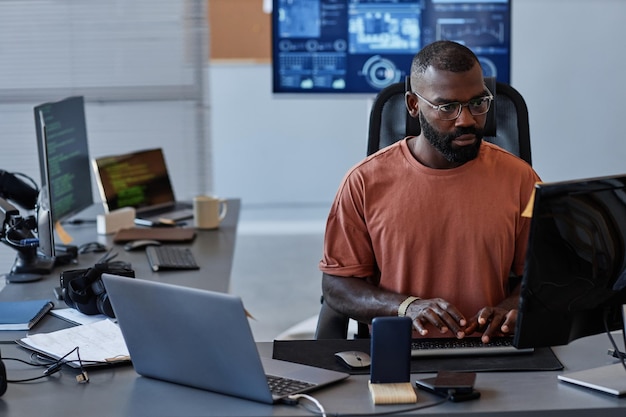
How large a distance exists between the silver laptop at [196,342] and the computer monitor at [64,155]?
3.35 ft

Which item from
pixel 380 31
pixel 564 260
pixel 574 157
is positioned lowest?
pixel 574 157

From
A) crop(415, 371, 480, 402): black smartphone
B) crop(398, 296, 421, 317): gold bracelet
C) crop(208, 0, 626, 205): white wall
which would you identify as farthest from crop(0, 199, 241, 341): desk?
crop(208, 0, 626, 205): white wall

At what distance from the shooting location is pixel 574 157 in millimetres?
5527

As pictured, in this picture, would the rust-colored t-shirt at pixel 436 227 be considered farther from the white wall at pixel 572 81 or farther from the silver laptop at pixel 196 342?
the white wall at pixel 572 81

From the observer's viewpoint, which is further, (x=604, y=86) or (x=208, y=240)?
(x=604, y=86)

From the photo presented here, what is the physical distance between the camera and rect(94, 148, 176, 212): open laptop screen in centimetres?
361

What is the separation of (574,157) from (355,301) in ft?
11.3

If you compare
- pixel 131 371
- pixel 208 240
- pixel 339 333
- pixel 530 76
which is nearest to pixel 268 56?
pixel 530 76

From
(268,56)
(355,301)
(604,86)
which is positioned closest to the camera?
(355,301)

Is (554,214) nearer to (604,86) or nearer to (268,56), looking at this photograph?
(604,86)

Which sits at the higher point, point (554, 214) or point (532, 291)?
point (554, 214)

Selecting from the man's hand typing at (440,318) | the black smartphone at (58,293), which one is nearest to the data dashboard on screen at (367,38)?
the black smartphone at (58,293)

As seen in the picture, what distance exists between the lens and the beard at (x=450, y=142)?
2.33 metres

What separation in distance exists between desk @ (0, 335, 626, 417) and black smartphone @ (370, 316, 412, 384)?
0.16 feet
